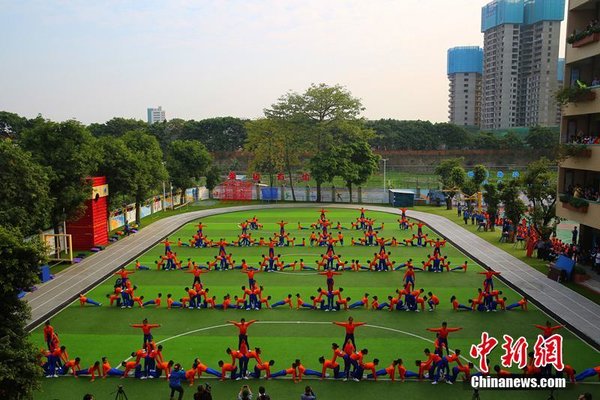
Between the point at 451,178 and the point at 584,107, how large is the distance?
67.7ft

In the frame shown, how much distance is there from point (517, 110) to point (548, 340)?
103 m

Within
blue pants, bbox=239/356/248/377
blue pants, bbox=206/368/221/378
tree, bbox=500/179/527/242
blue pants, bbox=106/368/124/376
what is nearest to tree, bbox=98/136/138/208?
blue pants, bbox=106/368/124/376

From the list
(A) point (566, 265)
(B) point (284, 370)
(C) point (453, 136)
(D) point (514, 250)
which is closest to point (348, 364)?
(B) point (284, 370)

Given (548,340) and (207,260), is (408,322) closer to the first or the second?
(548,340)

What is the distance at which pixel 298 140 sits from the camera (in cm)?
4759

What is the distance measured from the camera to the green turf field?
11312mm

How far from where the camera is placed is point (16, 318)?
32.7ft

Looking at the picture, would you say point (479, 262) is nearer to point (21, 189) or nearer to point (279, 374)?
point (279, 374)

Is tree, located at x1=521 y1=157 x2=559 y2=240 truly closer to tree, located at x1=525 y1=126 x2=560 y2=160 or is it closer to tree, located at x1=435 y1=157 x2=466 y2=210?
tree, located at x1=435 y1=157 x2=466 y2=210

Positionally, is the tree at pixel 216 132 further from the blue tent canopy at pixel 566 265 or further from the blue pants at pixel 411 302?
the blue pants at pixel 411 302

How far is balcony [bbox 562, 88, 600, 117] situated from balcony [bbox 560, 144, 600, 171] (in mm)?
1539

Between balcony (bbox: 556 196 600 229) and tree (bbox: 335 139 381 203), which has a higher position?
tree (bbox: 335 139 381 203)

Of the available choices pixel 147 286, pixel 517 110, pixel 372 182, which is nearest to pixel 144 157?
pixel 147 286

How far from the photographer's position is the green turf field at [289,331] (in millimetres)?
11312
